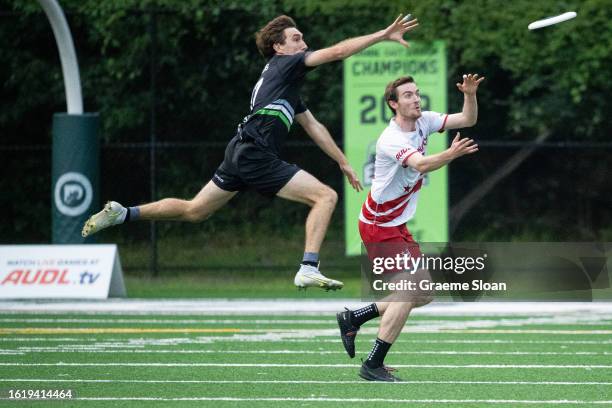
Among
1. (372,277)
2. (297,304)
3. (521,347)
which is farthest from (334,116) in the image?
(372,277)

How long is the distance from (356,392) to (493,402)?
1011 millimetres

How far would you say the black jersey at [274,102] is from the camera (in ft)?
34.2

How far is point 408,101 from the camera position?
9.91m

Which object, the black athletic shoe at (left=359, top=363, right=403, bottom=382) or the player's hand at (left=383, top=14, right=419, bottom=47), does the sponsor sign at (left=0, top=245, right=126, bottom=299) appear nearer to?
the black athletic shoe at (left=359, top=363, right=403, bottom=382)

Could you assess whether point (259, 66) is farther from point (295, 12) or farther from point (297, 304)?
point (297, 304)

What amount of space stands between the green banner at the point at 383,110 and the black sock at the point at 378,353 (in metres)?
8.13

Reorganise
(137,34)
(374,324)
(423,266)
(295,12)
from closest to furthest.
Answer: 1. (423,266)
2. (374,324)
3. (295,12)
4. (137,34)

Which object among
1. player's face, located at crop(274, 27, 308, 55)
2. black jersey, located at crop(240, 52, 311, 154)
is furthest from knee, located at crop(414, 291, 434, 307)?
player's face, located at crop(274, 27, 308, 55)

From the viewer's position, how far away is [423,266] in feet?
32.5

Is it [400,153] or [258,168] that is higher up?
[400,153]

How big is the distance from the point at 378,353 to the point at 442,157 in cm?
162

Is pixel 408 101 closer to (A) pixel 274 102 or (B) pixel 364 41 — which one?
(B) pixel 364 41

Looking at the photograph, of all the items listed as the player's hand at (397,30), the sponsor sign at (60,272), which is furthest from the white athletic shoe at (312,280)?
the sponsor sign at (60,272)

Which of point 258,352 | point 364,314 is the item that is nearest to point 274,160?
point 364,314
